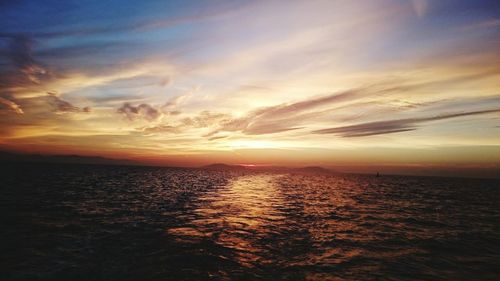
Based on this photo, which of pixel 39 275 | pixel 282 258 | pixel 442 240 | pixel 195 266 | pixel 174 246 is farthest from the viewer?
pixel 442 240

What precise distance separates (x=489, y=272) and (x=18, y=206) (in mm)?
36514

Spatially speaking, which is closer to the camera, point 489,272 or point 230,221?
point 489,272

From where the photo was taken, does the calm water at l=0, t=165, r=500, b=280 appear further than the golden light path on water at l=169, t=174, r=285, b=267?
No

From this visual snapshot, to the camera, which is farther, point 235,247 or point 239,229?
point 239,229

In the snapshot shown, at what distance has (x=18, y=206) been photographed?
2902 cm

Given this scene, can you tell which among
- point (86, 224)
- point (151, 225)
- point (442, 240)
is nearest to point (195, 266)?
point (151, 225)

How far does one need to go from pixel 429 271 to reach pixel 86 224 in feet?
69.6

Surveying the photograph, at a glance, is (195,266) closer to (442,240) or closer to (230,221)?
(230,221)

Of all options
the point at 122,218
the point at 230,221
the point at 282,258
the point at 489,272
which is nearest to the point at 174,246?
the point at 282,258

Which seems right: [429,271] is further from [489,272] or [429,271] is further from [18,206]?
[18,206]

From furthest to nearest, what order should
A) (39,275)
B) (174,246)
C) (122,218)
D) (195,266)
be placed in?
1. (122,218)
2. (174,246)
3. (195,266)
4. (39,275)

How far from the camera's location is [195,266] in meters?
13.1

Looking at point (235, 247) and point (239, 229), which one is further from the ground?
point (235, 247)

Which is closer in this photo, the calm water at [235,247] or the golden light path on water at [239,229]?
the calm water at [235,247]
